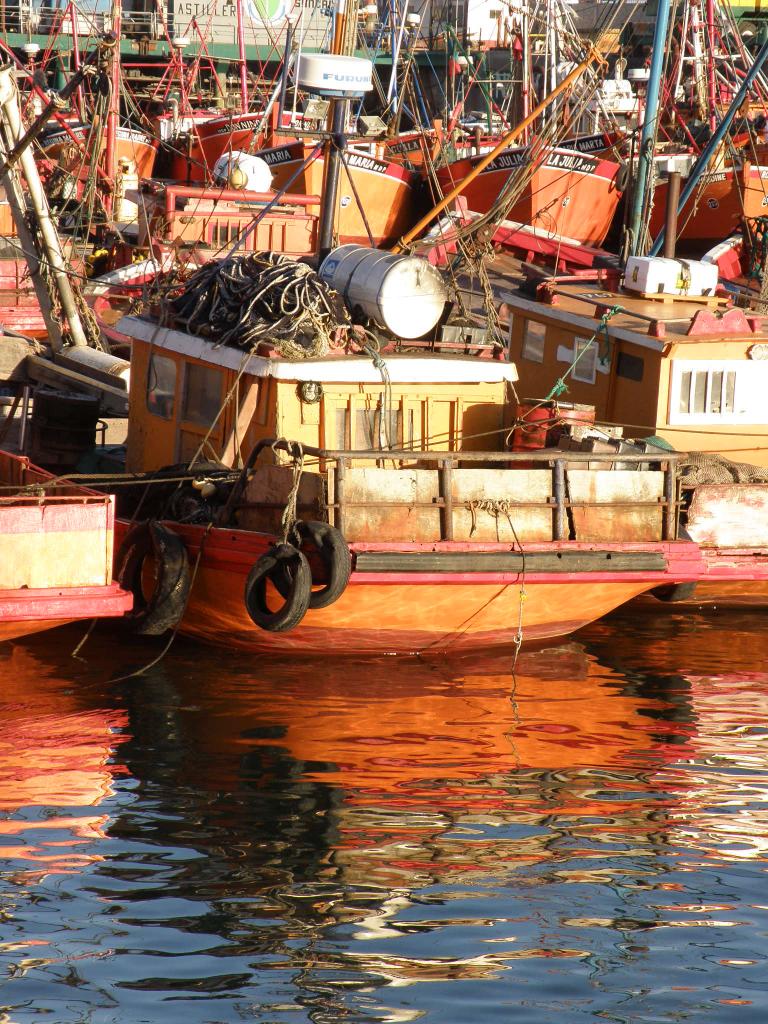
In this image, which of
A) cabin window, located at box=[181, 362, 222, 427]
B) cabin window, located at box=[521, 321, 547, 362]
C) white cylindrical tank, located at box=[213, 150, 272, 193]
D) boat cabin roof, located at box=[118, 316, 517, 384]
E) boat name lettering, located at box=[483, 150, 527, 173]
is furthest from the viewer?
boat name lettering, located at box=[483, 150, 527, 173]

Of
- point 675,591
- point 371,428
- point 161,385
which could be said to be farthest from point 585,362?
point 161,385

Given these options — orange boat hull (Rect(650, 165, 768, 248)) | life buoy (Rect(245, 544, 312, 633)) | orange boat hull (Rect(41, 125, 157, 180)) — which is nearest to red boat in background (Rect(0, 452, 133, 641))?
life buoy (Rect(245, 544, 312, 633))

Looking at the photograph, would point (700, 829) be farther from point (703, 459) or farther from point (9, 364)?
point (9, 364)

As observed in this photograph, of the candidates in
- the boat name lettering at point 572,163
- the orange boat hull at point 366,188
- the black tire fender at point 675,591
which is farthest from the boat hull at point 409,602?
the boat name lettering at point 572,163

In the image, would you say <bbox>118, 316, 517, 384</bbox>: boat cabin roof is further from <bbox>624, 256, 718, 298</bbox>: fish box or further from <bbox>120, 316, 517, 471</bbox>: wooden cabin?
<bbox>624, 256, 718, 298</bbox>: fish box

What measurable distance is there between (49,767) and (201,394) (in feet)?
16.0

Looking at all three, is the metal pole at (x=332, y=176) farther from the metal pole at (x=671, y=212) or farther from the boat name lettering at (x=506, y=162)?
the boat name lettering at (x=506, y=162)

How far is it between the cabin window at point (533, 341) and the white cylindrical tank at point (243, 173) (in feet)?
40.5

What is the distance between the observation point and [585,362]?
1631cm

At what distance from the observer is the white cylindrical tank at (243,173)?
92.3 ft

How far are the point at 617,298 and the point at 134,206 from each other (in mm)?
20072

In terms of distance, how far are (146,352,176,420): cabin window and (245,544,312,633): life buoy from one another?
120 inches

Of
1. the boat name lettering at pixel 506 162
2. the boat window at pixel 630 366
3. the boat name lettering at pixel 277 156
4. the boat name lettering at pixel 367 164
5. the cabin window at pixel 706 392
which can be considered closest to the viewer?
the cabin window at pixel 706 392

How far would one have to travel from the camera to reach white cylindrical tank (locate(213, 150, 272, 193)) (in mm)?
28141
